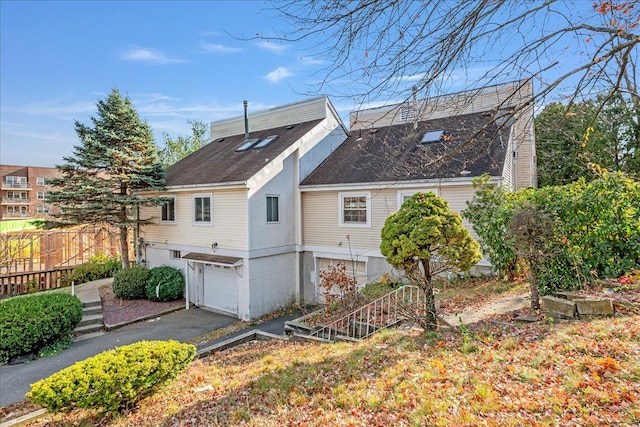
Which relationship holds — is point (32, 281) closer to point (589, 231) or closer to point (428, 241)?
point (428, 241)

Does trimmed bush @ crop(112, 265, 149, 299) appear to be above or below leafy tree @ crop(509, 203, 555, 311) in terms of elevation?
below

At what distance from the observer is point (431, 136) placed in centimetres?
1366

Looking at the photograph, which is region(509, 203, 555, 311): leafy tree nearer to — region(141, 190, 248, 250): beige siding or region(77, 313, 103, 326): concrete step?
region(141, 190, 248, 250): beige siding

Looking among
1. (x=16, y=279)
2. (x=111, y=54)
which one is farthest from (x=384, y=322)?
(x=16, y=279)

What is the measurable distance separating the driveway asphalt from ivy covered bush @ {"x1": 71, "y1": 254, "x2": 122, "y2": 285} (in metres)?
6.44

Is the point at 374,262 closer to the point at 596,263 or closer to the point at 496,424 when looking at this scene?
Result: the point at 596,263

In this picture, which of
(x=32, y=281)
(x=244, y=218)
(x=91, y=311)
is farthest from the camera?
(x=32, y=281)

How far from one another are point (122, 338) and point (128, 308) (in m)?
3.00

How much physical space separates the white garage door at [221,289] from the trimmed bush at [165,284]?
1.27 meters

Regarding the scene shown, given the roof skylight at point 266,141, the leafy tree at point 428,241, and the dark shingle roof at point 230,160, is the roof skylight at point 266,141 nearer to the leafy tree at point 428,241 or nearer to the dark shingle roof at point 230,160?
the dark shingle roof at point 230,160

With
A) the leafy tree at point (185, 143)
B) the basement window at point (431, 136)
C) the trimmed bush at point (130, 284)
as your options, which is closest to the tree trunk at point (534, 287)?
the basement window at point (431, 136)

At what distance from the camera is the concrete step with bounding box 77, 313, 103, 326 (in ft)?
37.9

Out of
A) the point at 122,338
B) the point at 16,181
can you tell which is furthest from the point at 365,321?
the point at 16,181

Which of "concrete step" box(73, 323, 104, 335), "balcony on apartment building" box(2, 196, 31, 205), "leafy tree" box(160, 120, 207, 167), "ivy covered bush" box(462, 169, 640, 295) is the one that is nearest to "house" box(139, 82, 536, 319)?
"concrete step" box(73, 323, 104, 335)
